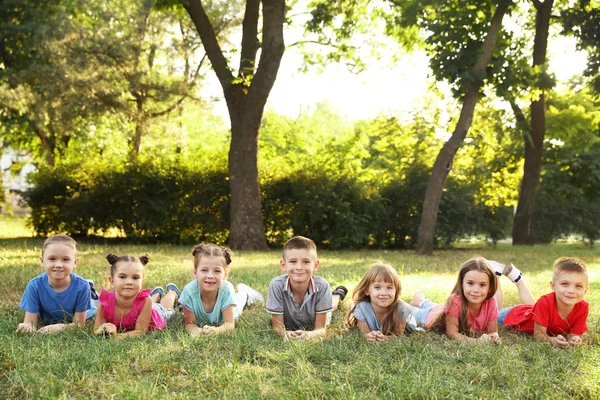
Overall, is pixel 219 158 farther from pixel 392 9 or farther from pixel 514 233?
pixel 514 233

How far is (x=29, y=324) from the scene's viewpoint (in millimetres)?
5270

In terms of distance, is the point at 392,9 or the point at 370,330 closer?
the point at 370,330

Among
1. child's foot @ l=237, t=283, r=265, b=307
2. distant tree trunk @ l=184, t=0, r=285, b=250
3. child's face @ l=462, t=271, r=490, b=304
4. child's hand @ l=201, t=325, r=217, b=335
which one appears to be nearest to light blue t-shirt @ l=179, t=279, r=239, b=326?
child's hand @ l=201, t=325, r=217, b=335

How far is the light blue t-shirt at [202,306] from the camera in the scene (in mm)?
5617

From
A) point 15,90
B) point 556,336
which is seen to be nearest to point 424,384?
point 556,336

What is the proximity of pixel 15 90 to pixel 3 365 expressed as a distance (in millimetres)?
15602

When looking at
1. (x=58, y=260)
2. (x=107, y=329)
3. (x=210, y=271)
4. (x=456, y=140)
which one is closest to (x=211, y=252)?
(x=210, y=271)

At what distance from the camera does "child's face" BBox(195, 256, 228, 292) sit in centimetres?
549

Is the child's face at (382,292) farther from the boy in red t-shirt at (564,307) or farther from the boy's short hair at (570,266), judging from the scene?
the boy's short hair at (570,266)

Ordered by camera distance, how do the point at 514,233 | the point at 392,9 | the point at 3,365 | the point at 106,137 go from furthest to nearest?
the point at 106,137, the point at 514,233, the point at 392,9, the point at 3,365

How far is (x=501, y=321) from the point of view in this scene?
5984mm

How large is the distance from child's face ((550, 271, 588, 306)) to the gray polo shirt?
6.70 feet

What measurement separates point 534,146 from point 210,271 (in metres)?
16.4

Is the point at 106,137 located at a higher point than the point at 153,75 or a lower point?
lower
